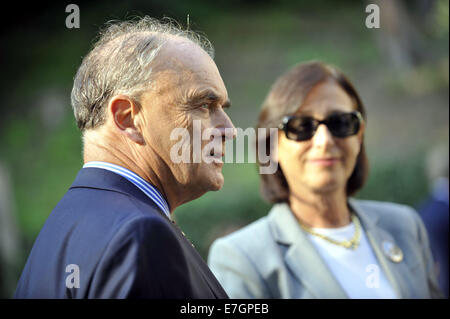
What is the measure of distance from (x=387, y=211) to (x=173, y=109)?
1.93 metres

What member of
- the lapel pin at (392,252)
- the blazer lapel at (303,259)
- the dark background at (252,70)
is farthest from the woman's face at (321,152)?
the dark background at (252,70)

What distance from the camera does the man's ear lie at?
164cm

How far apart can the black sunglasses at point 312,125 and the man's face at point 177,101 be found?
1097 millimetres

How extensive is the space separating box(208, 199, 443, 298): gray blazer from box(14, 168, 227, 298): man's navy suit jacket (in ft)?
3.61

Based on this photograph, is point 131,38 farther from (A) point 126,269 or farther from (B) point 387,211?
(B) point 387,211

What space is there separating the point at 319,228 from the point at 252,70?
21.4ft

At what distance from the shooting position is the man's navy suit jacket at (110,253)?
122cm

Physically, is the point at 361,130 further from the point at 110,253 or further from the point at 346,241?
the point at 110,253

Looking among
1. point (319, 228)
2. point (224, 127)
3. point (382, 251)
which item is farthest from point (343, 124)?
point (224, 127)

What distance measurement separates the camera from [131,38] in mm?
1714
